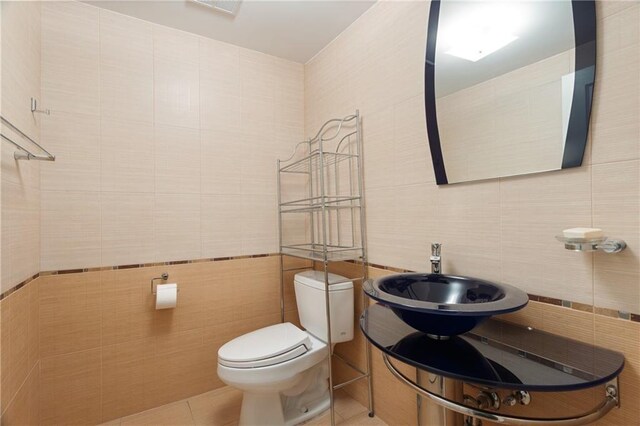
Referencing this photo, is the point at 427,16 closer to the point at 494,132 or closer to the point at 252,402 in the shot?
the point at 494,132

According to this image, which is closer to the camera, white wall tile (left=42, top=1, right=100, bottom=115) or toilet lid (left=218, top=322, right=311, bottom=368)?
toilet lid (left=218, top=322, right=311, bottom=368)

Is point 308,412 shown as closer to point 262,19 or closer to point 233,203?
point 233,203

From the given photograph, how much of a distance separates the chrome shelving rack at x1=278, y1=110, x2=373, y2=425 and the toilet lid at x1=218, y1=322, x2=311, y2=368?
7.0 inches

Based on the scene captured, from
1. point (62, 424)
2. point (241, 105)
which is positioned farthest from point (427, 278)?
point (62, 424)

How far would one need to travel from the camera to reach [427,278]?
4.09 ft

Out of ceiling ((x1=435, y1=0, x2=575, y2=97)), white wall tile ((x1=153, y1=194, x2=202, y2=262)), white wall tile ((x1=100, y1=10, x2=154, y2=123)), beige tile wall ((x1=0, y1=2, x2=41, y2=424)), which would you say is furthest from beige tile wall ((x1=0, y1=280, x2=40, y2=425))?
ceiling ((x1=435, y1=0, x2=575, y2=97))

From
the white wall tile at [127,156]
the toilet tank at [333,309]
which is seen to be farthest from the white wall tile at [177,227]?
the toilet tank at [333,309]

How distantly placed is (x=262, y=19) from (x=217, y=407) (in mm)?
A: 2257

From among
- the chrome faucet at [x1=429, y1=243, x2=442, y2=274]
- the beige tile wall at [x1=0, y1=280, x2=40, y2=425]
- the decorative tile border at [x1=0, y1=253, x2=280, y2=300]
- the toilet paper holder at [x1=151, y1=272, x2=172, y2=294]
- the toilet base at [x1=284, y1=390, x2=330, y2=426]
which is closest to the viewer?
the beige tile wall at [x1=0, y1=280, x2=40, y2=425]

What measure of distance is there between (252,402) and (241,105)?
177 centimetres

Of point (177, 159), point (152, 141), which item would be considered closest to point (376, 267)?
point (177, 159)

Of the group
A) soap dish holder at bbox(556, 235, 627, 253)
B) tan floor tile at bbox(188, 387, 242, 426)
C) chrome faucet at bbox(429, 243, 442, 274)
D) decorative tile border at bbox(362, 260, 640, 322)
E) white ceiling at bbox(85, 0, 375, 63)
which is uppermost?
white ceiling at bbox(85, 0, 375, 63)

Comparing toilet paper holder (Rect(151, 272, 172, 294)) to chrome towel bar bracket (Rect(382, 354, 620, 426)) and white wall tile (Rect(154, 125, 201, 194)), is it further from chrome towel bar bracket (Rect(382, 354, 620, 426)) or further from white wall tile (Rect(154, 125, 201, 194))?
chrome towel bar bracket (Rect(382, 354, 620, 426))

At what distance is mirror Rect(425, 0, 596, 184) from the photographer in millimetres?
937
